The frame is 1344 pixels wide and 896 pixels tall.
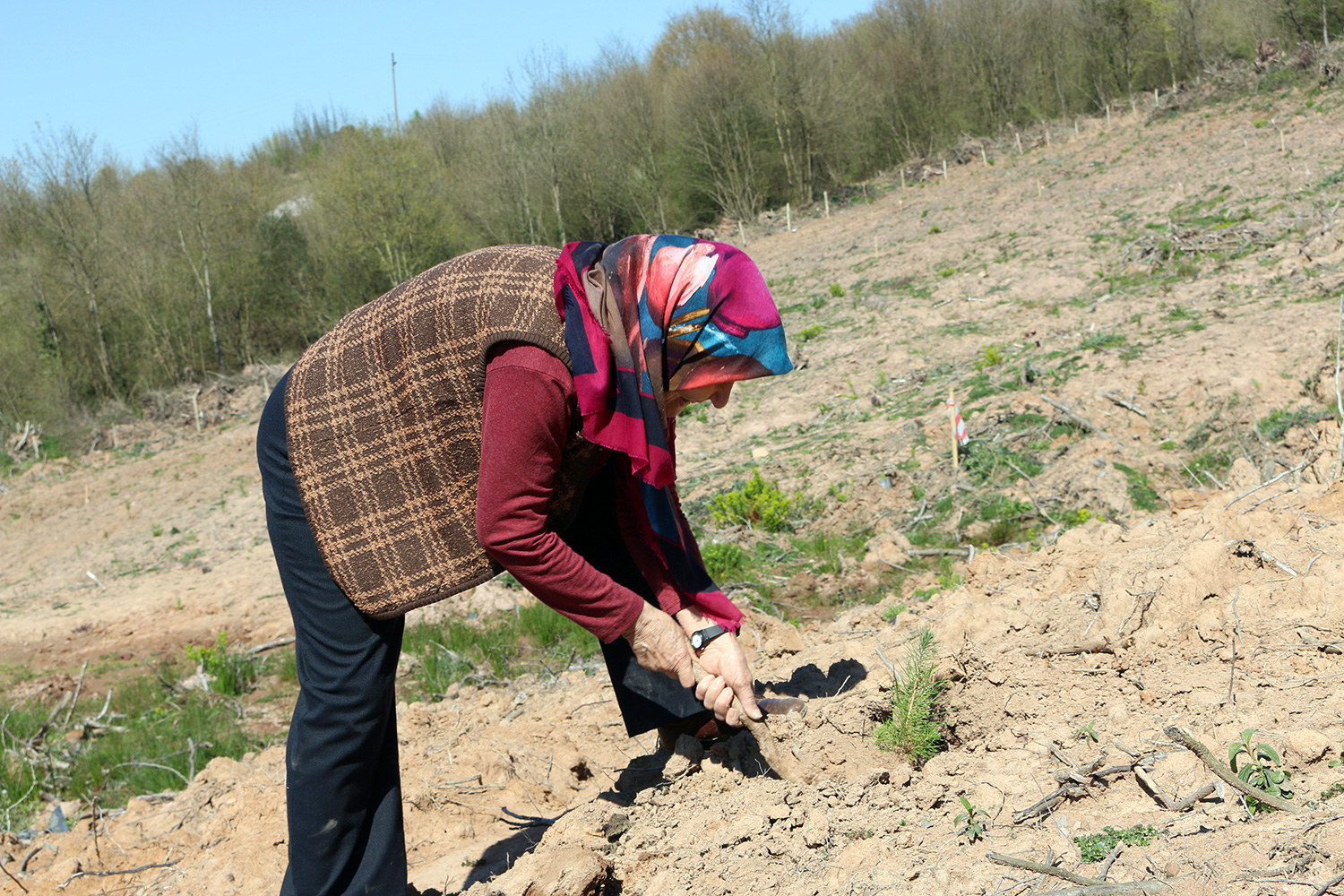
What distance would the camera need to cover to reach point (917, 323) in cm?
1046

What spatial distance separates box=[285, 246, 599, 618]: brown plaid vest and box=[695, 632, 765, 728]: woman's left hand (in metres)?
0.60

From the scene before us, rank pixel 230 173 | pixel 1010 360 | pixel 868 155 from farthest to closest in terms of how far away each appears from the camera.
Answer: pixel 868 155
pixel 230 173
pixel 1010 360

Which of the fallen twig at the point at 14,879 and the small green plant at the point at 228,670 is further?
the small green plant at the point at 228,670

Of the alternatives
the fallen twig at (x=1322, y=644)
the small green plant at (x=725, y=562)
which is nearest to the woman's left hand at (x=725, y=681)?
the fallen twig at (x=1322, y=644)

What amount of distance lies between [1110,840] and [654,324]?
130 cm

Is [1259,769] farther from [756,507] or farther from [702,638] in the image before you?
[756,507]

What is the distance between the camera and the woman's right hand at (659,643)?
2.10m

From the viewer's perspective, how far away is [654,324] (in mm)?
1906

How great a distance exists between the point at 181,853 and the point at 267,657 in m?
3.56

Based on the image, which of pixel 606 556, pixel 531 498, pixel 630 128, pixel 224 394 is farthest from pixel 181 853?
pixel 630 128

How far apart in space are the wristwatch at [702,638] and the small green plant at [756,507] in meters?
4.16

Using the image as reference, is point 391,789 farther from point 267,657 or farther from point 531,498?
point 267,657

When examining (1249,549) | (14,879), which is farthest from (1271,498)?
(14,879)

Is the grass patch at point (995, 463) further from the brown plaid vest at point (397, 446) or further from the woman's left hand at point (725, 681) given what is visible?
the brown plaid vest at point (397, 446)
